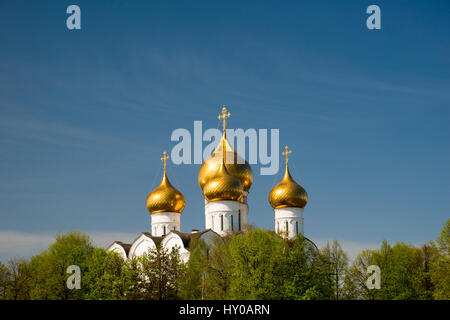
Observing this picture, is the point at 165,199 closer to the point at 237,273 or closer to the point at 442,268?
the point at 237,273

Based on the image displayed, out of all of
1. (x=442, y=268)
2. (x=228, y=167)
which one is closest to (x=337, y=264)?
(x=442, y=268)

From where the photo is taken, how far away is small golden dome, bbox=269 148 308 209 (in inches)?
1754

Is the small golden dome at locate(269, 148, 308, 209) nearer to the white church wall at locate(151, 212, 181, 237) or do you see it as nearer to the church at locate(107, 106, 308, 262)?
the church at locate(107, 106, 308, 262)

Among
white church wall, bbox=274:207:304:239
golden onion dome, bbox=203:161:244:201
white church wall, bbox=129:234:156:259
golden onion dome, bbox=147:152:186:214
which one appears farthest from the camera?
white church wall, bbox=274:207:304:239

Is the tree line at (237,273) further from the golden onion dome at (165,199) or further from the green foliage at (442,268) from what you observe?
the golden onion dome at (165,199)

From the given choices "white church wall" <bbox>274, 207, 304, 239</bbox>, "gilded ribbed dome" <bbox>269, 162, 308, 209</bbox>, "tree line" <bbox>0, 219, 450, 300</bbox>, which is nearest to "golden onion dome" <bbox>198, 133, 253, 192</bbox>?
"gilded ribbed dome" <bbox>269, 162, 308, 209</bbox>

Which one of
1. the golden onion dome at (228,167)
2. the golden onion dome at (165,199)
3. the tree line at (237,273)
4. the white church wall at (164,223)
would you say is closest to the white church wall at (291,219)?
the golden onion dome at (228,167)

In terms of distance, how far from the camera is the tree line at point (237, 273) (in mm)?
27891

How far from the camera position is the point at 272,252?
2934 centimetres

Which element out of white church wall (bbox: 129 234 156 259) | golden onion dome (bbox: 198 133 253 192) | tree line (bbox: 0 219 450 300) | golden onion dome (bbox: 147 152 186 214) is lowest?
tree line (bbox: 0 219 450 300)
